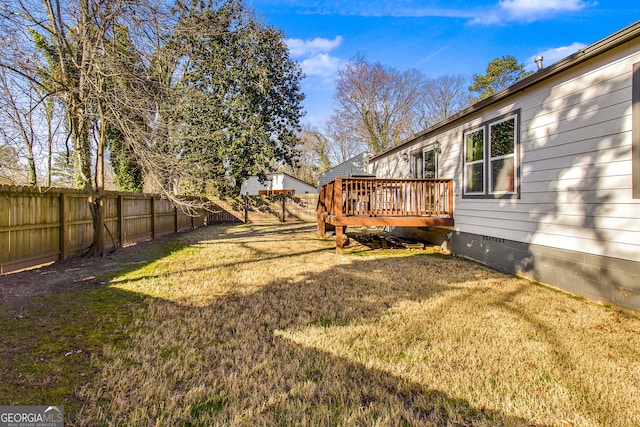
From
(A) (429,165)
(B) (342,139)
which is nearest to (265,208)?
(A) (429,165)

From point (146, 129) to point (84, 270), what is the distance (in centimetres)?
333

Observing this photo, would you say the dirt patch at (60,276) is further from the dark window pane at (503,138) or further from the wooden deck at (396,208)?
the dark window pane at (503,138)

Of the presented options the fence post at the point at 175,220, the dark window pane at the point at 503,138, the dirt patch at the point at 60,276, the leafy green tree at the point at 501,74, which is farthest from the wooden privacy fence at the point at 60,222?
the leafy green tree at the point at 501,74

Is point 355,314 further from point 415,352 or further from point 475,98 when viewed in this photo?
point 475,98

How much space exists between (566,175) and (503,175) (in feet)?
4.65

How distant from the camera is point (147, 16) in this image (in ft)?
21.6

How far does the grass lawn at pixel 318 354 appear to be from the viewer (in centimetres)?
194

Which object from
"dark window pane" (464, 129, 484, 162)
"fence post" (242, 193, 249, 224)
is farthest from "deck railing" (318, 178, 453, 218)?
"fence post" (242, 193, 249, 224)

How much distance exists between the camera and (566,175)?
446 centimetres

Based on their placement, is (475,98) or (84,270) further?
(475,98)

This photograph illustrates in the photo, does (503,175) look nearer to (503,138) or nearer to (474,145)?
(503,138)

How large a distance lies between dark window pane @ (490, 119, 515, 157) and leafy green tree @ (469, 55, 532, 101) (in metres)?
19.9

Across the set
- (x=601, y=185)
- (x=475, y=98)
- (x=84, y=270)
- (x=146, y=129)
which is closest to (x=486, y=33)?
(x=475, y=98)

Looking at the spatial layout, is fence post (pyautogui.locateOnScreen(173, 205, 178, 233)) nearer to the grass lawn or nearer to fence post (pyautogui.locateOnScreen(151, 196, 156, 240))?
fence post (pyautogui.locateOnScreen(151, 196, 156, 240))
